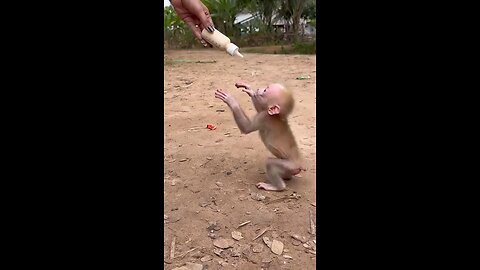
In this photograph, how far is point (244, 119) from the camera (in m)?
3.32

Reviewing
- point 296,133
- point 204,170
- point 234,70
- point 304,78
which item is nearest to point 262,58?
point 234,70

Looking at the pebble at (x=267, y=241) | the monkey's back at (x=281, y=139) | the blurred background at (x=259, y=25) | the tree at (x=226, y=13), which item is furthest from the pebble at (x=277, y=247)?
the tree at (x=226, y=13)

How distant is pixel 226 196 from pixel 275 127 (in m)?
0.67

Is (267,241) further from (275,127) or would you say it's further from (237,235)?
(275,127)

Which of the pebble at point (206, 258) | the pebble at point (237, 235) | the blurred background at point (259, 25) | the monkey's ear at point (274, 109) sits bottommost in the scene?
the pebble at point (206, 258)

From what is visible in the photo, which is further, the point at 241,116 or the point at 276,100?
the point at 241,116

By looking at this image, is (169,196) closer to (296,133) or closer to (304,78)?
(296,133)

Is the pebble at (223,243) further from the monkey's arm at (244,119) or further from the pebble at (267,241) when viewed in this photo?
the monkey's arm at (244,119)

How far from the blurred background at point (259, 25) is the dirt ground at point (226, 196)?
9.54 m

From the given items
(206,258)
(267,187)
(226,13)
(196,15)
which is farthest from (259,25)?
(206,258)

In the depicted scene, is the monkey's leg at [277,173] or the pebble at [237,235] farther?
the monkey's leg at [277,173]

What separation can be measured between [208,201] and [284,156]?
2.39 ft

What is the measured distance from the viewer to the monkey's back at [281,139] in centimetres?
326

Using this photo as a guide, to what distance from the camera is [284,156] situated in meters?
3.26
